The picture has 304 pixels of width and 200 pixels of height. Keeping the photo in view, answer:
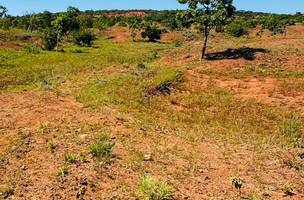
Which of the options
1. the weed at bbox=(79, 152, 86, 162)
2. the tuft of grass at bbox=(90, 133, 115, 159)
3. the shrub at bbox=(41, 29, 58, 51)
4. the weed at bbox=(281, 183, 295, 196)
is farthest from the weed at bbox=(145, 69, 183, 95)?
the shrub at bbox=(41, 29, 58, 51)

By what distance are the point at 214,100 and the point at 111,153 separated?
1392 cm

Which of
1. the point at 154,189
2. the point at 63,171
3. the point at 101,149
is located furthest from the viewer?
the point at 101,149

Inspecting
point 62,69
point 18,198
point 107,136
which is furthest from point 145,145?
point 62,69

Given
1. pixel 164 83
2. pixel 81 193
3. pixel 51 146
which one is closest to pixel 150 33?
pixel 164 83

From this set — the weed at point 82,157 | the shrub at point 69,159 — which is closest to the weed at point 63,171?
the shrub at point 69,159

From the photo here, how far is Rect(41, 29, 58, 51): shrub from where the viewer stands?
6925 cm

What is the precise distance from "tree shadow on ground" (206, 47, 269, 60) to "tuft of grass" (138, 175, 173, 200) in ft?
105

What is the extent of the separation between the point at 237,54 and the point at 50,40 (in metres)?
33.0

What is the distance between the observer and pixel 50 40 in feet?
229

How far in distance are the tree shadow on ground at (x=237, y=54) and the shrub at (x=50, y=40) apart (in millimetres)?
28791

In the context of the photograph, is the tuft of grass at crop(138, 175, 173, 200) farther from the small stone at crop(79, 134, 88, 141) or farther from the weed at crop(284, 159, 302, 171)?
the weed at crop(284, 159, 302, 171)

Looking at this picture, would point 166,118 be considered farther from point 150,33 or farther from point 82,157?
point 150,33

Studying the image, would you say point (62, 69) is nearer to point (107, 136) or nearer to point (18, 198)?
point (107, 136)

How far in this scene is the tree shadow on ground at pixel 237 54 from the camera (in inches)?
1799
